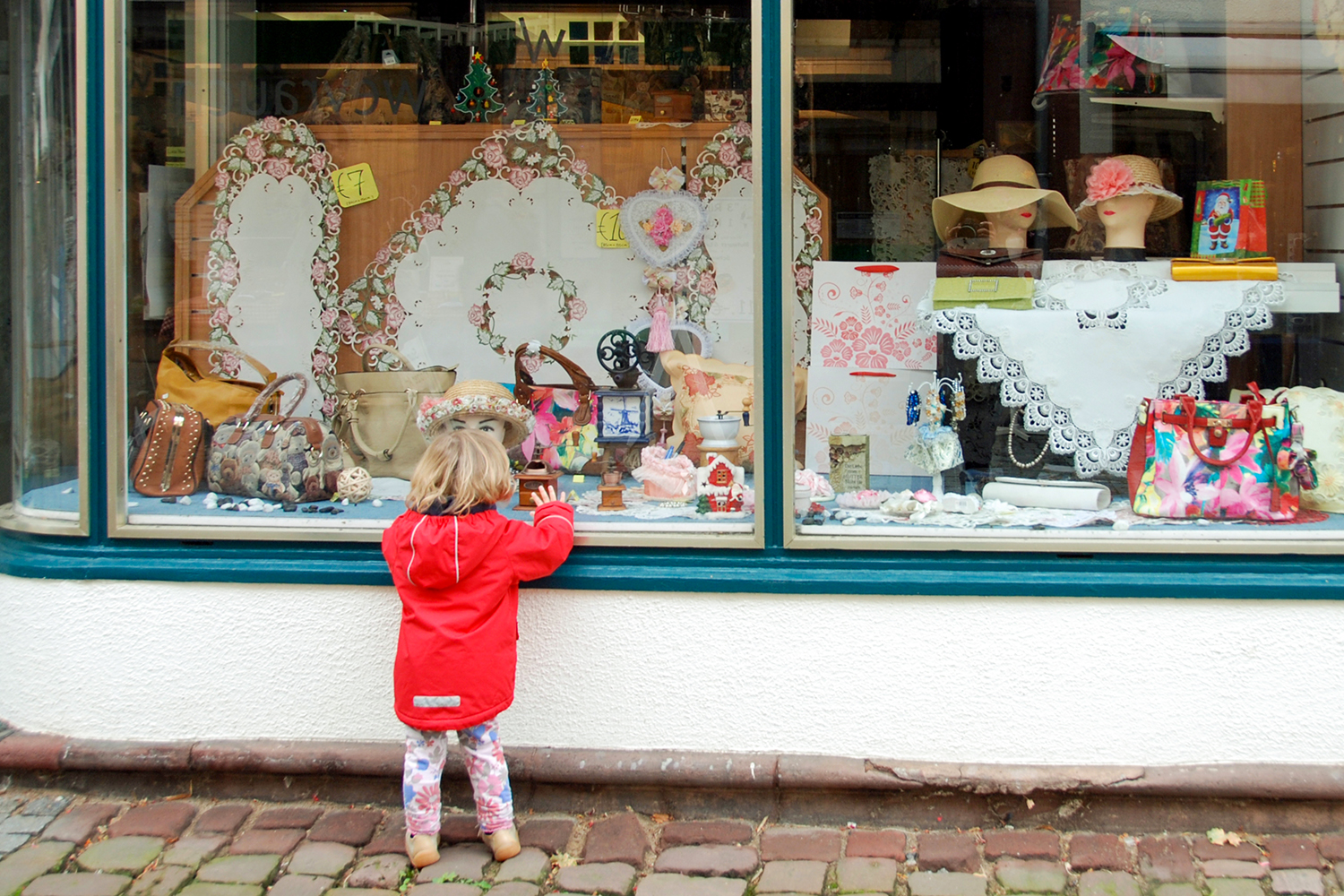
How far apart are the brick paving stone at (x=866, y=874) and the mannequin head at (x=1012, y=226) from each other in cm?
210

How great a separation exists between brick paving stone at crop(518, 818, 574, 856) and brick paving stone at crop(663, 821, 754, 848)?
0.27 metres

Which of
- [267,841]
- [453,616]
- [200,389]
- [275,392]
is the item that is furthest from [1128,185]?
[267,841]

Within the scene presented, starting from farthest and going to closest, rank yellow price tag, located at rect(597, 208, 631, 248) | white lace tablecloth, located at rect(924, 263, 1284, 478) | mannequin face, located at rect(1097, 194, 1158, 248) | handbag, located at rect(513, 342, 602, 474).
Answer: yellow price tag, located at rect(597, 208, 631, 248)
handbag, located at rect(513, 342, 602, 474)
mannequin face, located at rect(1097, 194, 1158, 248)
white lace tablecloth, located at rect(924, 263, 1284, 478)

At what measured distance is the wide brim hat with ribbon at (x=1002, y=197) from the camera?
13.3 ft

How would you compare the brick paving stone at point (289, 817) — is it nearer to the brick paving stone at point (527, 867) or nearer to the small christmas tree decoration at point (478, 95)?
the brick paving stone at point (527, 867)

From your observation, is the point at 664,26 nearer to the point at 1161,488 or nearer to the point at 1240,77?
the point at 1240,77

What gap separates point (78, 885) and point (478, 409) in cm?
171

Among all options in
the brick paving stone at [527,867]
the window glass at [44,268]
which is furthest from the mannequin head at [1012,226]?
the window glass at [44,268]

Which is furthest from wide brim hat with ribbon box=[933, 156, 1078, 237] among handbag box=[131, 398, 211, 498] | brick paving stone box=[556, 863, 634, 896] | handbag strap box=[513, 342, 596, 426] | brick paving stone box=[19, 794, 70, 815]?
brick paving stone box=[19, 794, 70, 815]

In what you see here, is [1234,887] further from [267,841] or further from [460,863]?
[267,841]

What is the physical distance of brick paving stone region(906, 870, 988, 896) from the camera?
2.96 metres

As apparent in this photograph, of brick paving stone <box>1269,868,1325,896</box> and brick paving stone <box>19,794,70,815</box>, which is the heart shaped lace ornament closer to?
brick paving stone <box>19,794,70,815</box>

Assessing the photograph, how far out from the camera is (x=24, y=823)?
11.0 feet

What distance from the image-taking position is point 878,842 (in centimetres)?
320
